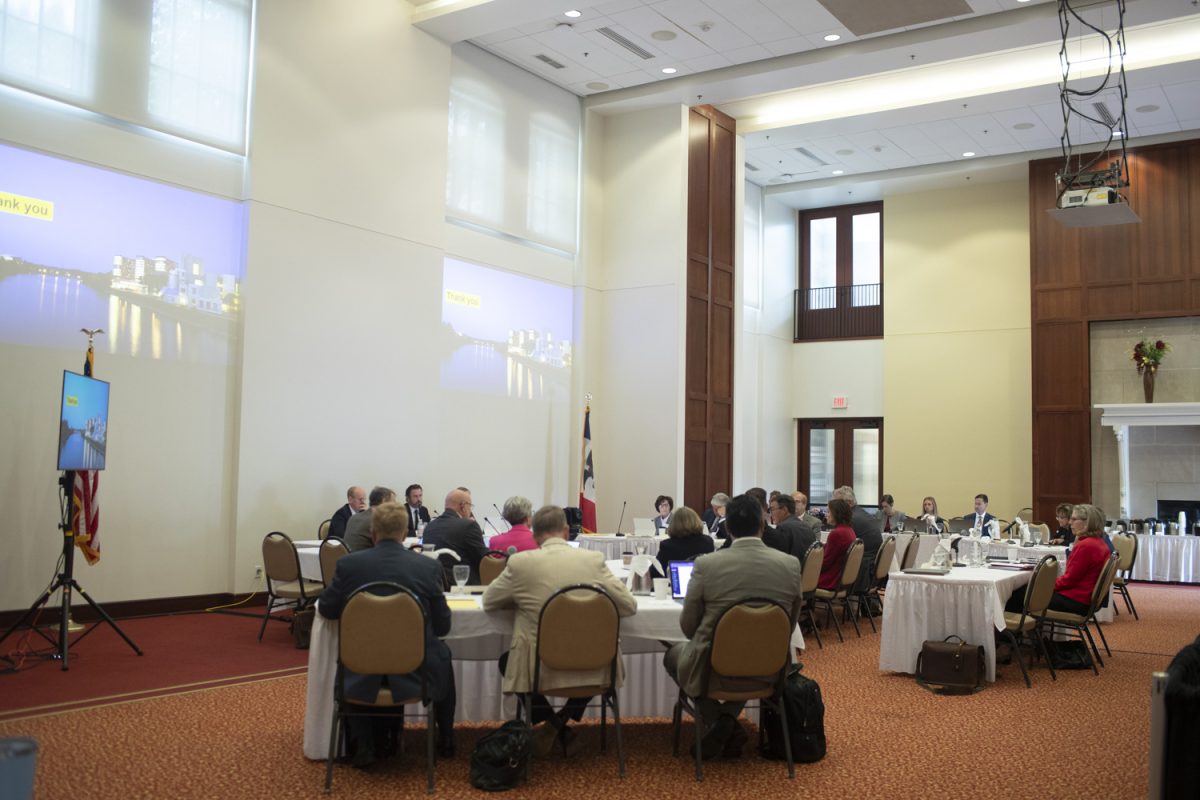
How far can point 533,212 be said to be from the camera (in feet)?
42.2

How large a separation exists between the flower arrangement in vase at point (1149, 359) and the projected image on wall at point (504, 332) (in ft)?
27.8

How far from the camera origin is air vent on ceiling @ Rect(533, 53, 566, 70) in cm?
1216

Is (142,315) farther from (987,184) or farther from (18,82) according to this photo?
(987,184)

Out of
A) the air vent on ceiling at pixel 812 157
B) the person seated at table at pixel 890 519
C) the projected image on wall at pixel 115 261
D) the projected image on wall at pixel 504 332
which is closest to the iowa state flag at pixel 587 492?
the projected image on wall at pixel 504 332

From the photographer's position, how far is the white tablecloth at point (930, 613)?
21.7ft

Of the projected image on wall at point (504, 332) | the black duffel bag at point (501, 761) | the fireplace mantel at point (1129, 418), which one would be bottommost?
the black duffel bag at point (501, 761)

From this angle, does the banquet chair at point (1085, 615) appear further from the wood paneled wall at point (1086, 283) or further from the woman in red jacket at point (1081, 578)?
the wood paneled wall at point (1086, 283)

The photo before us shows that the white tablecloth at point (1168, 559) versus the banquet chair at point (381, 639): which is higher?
the banquet chair at point (381, 639)

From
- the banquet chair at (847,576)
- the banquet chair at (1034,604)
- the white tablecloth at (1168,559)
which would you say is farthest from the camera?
the white tablecloth at (1168,559)

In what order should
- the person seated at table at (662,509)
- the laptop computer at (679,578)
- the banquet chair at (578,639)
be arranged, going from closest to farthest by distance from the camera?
the banquet chair at (578,639)
the laptop computer at (679,578)
the person seated at table at (662,509)

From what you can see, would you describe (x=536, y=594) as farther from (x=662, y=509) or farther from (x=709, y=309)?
(x=709, y=309)

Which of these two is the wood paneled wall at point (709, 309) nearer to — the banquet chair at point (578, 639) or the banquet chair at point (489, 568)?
the banquet chair at point (489, 568)

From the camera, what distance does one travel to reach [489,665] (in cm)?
510

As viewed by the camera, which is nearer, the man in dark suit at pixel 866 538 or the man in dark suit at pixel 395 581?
the man in dark suit at pixel 395 581
